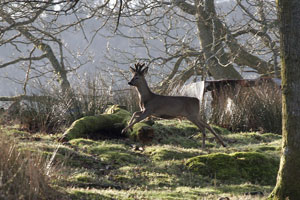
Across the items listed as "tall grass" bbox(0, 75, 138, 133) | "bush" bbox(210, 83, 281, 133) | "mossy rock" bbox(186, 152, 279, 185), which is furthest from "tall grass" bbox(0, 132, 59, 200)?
"bush" bbox(210, 83, 281, 133)

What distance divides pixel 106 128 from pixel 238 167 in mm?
4618

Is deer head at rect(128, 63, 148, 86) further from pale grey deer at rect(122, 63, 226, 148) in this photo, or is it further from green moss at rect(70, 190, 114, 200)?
green moss at rect(70, 190, 114, 200)

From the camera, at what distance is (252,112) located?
14.8 metres

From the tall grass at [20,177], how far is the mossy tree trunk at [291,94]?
2984 millimetres

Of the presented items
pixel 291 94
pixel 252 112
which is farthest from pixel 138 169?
pixel 252 112

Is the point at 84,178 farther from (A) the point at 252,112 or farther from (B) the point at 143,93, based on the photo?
(A) the point at 252,112

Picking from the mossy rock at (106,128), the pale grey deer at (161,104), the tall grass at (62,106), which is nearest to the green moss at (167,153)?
the pale grey deer at (161,104)

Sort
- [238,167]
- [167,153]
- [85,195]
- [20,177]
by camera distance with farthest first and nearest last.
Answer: [167,153]
[238,167]
[85,195]
[20,177]

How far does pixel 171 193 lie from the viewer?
676cm

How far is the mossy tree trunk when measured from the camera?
564 centimetres

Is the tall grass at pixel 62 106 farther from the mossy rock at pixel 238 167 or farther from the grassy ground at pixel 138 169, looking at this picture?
the mossy rock at pixel 238 167

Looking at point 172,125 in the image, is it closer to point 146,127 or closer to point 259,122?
point 146,127

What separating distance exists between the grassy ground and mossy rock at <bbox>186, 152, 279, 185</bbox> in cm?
19

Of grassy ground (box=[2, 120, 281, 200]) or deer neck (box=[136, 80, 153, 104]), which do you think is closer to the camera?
grassy ground (box=[2, 120, 281, 200])
